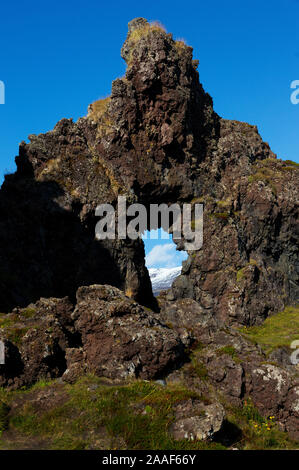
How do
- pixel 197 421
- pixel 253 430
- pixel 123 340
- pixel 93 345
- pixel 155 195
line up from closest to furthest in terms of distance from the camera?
1. pixel 197 421
2. pixel 253 430
3. pixel 123 340
4. pixel 93 345
5. pixel 155 195

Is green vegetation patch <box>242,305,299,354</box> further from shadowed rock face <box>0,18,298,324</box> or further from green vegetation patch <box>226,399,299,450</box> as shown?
green vegetation patch <box>226,399,299,450</box>

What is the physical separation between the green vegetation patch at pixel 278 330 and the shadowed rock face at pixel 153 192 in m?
1.27

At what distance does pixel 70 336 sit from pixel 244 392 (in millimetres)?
9587

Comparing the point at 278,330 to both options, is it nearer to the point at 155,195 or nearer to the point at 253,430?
the point at 155,195

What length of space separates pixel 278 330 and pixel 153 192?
23.1 m

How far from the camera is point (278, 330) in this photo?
120ft

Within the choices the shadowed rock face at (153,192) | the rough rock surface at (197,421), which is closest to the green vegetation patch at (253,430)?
the rough rock surface at (197,421)

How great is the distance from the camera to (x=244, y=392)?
1530 centimetres

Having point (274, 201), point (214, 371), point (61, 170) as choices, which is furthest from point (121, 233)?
point (214, 371)

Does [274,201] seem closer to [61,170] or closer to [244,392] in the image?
[61,170]

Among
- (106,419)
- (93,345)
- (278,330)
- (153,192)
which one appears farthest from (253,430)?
(153,192)

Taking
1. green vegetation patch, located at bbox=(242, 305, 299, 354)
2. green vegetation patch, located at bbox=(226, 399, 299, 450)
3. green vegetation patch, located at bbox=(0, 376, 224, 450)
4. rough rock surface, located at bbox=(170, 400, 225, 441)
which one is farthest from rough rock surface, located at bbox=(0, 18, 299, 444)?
rough rock surface, located at bbox=(170, 400, 225, 441)

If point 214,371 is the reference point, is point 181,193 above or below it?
above
